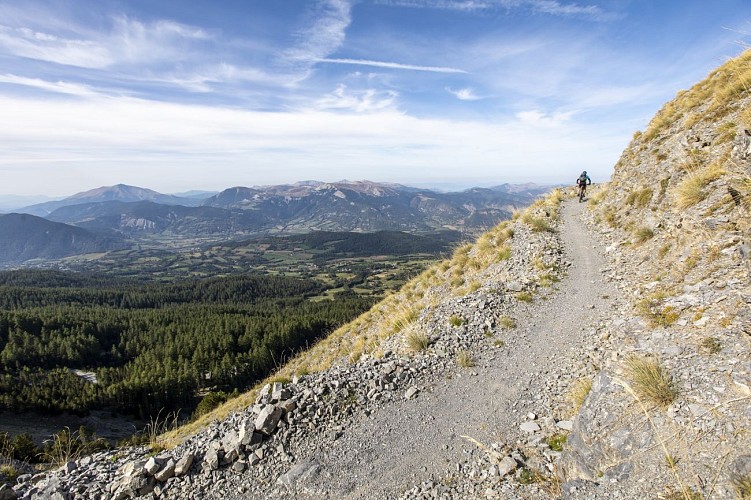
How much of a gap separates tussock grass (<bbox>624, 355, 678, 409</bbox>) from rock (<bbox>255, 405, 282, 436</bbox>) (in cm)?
758

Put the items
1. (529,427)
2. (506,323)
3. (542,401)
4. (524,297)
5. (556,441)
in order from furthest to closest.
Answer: (524,297), (506,323), (542,401), (529,427), (556,441)

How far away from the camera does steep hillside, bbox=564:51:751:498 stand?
470 centimetres

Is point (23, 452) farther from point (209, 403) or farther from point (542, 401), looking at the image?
point (209, 403)

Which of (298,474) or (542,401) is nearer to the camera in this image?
(298,474)

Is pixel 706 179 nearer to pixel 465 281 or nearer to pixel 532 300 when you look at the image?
pixel 532 300

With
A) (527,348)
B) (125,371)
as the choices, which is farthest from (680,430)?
(125,371)

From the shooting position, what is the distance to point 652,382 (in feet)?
19.2

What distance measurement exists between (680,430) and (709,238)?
867 centimetres

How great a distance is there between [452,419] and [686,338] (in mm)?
5170

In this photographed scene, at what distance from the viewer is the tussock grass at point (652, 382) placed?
223 inches

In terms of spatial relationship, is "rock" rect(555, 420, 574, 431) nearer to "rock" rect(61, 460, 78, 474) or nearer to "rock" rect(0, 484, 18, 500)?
"rock" rect(61, 460, 78, 474)

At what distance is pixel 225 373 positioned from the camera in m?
87.1

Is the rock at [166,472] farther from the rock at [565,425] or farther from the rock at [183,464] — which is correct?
the rock at [565,425]

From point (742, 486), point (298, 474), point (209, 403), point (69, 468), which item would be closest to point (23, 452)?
point (69, 468)
